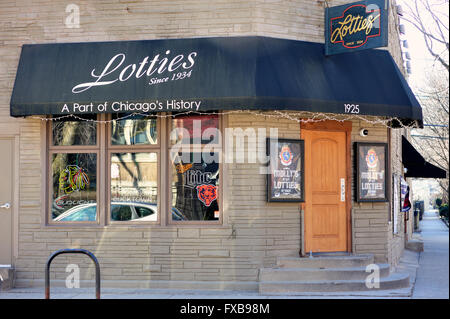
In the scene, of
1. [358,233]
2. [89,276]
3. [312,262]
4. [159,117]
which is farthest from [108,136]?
[358,233]

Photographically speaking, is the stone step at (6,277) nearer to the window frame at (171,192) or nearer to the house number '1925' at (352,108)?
the window frame at (171,192)

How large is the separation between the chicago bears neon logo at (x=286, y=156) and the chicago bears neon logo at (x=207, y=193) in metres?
1.22

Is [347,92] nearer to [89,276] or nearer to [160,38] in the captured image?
[160,38]

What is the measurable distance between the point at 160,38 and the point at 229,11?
4.04 ft

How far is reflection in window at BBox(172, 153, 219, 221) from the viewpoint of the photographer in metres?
9.28

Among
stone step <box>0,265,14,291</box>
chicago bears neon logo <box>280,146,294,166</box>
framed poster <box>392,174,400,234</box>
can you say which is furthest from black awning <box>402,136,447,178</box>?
stone step <box>0,265,14,291</box>

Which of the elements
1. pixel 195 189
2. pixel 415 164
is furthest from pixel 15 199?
pixel 415 164

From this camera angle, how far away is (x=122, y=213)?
948 cm

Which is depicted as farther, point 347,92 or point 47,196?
point 47,196

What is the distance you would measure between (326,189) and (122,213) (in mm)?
3542

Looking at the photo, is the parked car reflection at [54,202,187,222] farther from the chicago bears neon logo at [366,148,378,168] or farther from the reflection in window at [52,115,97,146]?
the chicago bears neon logo at [366,148,378,168]

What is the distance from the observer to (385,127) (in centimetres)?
1020

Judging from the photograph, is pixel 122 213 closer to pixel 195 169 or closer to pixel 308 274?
pixel 195 169

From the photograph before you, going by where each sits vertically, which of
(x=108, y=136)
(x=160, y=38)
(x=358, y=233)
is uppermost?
(x=160, y=38)
